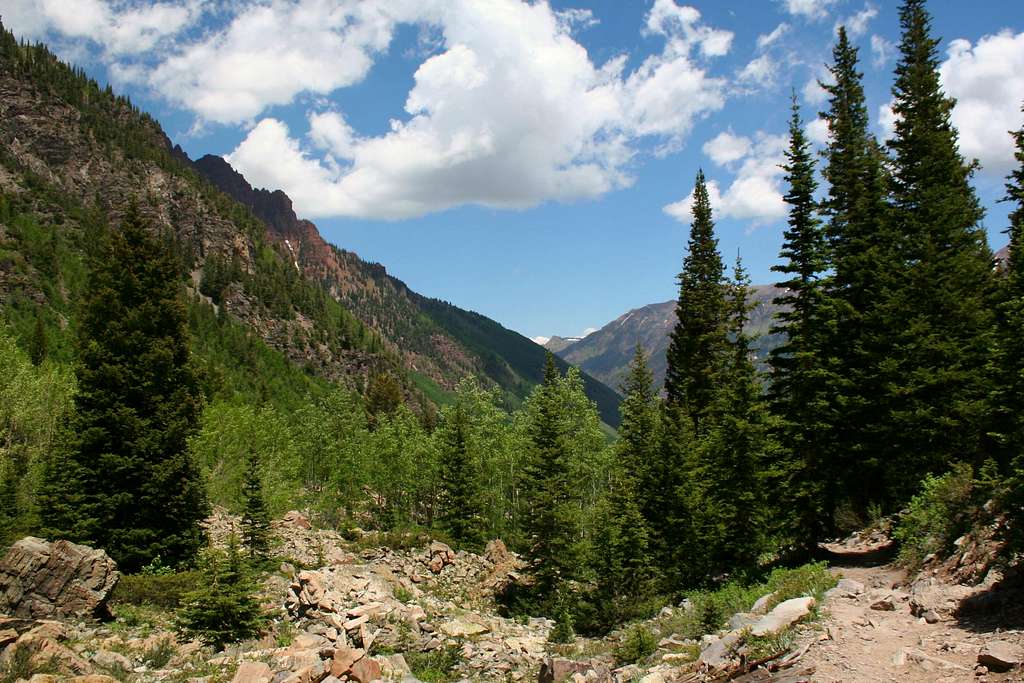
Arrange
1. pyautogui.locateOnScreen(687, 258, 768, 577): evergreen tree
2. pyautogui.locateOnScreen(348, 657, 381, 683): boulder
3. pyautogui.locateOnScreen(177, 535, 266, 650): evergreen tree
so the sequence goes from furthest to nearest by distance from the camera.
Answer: pyautogui.locateOnScreen(687, 258, 768, 577): evergreen tree < pyautogui.locateOnScreen(177, 535, 266, 650): evergreen tree < pyautogui.locateOnScreen(348, 657, 381, 683): boulder

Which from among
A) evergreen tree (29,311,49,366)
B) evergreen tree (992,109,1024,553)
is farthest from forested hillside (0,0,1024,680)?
evergreen tree (29,311,49,366)

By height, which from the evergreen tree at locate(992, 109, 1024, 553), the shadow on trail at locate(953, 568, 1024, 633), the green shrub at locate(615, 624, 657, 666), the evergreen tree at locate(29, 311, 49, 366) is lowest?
the green shrub at locate(615, 624, 657, 666)

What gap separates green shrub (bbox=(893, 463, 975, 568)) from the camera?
15617 millimetres

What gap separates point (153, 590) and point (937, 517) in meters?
25.7

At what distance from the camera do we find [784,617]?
12.1 meters

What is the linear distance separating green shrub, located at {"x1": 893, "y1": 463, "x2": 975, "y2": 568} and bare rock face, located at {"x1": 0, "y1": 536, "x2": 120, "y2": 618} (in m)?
24.0

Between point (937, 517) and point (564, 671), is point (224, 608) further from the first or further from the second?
point (937, 517)

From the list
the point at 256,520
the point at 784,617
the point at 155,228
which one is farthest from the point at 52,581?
the point at 155,228

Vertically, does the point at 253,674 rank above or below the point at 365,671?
above

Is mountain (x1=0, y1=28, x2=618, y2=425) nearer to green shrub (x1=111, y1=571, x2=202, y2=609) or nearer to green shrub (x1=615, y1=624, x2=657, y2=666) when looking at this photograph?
green shrub (x1=111, y1=571, x2=202, y2=609)

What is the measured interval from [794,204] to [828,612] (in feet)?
70.5

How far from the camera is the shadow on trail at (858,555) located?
777 inches

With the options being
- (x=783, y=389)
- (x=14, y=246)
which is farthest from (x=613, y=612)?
(x=14, y=246)

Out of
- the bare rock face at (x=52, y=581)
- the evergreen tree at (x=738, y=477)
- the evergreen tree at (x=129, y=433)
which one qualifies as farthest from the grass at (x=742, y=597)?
the evergreen tree at (x=129, y=433)
